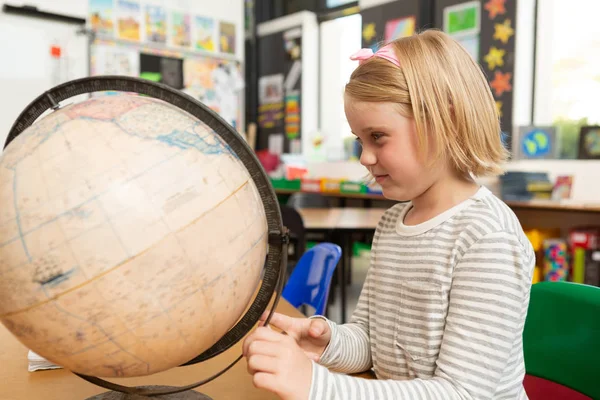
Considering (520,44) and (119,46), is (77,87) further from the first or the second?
(119,46)

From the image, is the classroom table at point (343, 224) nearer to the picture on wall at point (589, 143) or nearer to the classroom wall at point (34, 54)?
the picture on wall at point (589, 143)

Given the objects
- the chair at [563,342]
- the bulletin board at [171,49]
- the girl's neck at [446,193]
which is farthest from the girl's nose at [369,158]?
the bulletin board at [171,49]

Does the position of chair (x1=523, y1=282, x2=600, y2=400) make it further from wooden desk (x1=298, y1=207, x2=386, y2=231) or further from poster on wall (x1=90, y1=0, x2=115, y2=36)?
poster on wall (x1=90, y1=0, x2=115, y2=36)

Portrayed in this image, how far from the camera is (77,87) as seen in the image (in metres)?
0.70

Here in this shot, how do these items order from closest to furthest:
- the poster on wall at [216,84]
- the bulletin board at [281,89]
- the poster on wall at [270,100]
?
1. the poster on wall at [216,84]
2. the bulletin board at [281,89]
3. the poster on wall at [270,100]

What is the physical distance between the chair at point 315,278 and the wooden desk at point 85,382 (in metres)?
0.49

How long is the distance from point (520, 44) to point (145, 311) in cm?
383

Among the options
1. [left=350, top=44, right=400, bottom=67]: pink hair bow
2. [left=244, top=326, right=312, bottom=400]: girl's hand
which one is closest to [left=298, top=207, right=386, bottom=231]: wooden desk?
[left=350, top=44, right=400, bottom=67]: pink hair bow

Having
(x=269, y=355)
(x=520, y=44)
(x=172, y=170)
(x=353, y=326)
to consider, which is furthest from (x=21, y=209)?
(x=520, y=44)

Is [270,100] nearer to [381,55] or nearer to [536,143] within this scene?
[536,143]

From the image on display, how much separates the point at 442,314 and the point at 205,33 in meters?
5.14

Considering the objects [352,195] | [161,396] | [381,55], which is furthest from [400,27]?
[161,396]

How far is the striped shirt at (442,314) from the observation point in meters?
0.68

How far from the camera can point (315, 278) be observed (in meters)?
1.46
